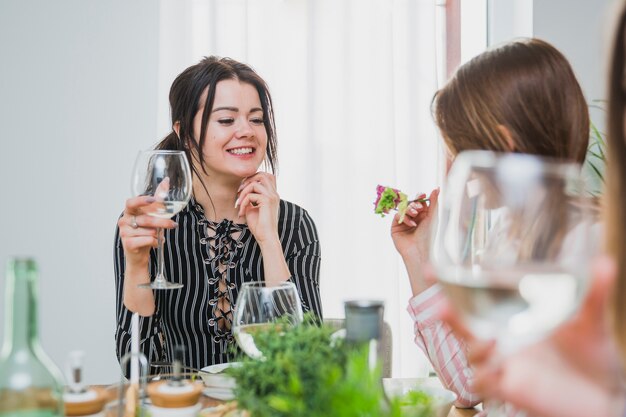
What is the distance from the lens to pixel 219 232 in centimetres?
216

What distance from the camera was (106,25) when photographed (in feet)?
10.7

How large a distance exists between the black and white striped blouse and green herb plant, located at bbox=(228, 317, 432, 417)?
98 centimetres

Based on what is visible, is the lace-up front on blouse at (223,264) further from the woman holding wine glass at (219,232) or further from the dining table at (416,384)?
the dining table at (416,384)

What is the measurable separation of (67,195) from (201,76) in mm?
1341

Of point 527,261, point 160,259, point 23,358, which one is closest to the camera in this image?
→ point 527,261

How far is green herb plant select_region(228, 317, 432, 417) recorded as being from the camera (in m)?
0.70

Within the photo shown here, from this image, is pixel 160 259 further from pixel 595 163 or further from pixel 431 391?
pixel 595 163

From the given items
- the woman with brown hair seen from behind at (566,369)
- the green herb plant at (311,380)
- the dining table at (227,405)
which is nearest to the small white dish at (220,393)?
the dining table at (227,405)

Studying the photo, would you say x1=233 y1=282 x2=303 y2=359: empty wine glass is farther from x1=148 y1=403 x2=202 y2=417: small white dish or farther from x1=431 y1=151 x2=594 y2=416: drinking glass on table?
x1=431 y1=151 x2=594 y2=416: drinking glass on table

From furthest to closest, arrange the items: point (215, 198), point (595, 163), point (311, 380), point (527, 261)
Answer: point (595, 163), point (215, 198), point (311, 380), point (527, 261)

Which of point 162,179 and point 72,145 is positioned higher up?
point 72,145

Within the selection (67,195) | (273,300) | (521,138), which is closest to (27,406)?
(273,300)

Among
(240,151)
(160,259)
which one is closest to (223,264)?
(240,151)

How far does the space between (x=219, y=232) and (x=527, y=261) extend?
5.59ft
